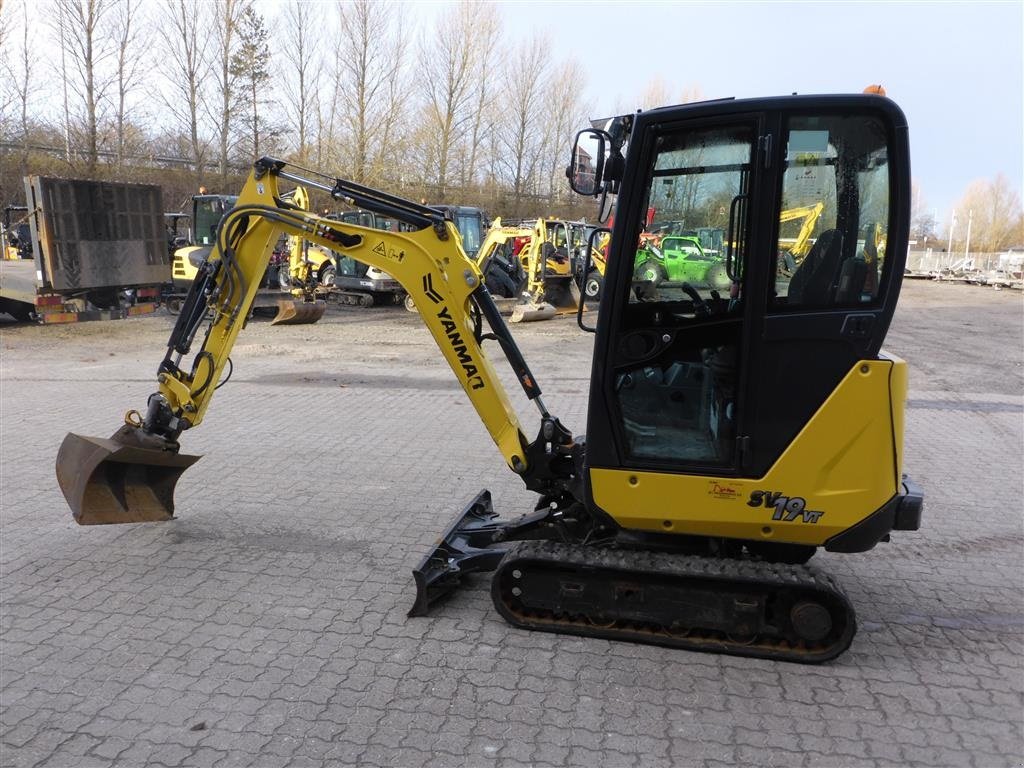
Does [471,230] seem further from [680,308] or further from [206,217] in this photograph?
[680,308]

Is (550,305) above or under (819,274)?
under

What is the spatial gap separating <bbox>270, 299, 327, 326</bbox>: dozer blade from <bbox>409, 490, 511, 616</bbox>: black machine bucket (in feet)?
43.1

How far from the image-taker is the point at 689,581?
3.61 metres

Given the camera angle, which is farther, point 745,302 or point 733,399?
point 733,399

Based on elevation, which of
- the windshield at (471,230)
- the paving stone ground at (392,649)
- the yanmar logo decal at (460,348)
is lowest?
the paving stone ground at (392,649)

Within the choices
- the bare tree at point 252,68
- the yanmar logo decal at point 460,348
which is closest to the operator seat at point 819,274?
the yanmar logo decal at point 460,348

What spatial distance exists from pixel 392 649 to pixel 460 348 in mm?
1638

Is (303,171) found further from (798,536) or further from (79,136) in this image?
(79,136)

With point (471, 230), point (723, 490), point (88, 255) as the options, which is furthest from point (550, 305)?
point (723, 490)

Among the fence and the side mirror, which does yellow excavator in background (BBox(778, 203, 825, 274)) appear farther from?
the fence

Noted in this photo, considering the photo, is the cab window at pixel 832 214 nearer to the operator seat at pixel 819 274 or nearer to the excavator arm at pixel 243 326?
the operator seat at pixel 819 274

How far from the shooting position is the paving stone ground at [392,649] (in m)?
3.08

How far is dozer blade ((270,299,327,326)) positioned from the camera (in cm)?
1694

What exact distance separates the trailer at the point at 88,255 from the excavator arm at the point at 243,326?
1164 centimetres
